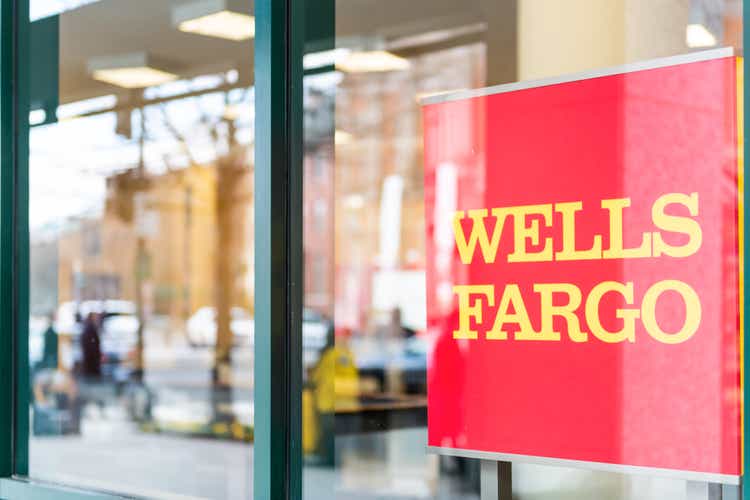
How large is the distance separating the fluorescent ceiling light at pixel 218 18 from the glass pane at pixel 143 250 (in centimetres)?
3

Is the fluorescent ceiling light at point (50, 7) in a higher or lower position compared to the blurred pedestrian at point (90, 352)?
higher

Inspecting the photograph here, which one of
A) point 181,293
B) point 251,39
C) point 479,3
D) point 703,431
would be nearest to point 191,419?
point 181,293

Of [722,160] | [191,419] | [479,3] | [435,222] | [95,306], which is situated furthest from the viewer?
[95,306]

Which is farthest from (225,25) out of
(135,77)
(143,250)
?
(143,250)

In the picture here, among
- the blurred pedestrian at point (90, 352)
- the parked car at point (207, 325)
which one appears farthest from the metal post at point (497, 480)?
the parked car at point (207, 325)

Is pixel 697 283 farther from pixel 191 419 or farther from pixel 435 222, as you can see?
pixel 191 419

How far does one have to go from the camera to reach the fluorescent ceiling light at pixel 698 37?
224 cm

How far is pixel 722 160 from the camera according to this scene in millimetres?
2039

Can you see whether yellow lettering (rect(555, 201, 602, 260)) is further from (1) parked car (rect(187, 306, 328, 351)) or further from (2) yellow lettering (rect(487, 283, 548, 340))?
(1) parked car (rect(187, 306, 328, 351))

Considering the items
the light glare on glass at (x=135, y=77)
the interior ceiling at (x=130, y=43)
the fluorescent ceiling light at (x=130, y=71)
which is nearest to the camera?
the interior ceiling at (x=130, y=43)

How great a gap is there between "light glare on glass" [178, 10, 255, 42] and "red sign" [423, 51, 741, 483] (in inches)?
33.0

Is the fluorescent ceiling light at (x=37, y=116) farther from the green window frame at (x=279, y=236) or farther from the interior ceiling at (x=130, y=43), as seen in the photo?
the green window frame at (x=279, y=236)

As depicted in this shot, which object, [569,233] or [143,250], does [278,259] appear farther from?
[143,250]

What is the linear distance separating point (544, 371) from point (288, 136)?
38.4 inches
